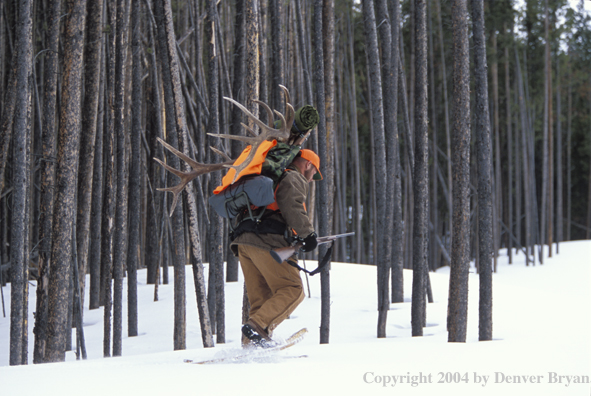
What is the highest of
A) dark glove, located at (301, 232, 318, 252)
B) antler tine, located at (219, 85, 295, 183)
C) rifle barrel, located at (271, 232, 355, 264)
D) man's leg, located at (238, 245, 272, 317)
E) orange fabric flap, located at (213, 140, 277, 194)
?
antler tine, located at (219, 85, 295, 183)

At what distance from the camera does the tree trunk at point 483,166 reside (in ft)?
13.4

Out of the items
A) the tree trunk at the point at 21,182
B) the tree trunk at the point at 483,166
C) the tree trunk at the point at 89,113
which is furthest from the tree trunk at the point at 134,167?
the tree trunk at the point at 483,166

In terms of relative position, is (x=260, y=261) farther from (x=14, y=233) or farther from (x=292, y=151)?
(x=14, y=233)

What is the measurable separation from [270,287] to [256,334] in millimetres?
262

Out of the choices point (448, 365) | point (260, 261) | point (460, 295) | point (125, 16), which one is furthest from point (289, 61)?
point (448, 365)

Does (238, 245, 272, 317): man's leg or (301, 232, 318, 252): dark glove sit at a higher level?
(301, 232, 318, 252): dark glove

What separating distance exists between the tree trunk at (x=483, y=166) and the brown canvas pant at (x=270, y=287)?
206 cm

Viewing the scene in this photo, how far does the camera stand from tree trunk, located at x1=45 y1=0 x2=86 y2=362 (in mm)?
3496

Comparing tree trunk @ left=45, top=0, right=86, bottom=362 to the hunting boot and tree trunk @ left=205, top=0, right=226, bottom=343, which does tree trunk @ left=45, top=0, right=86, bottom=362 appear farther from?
the hunting boot

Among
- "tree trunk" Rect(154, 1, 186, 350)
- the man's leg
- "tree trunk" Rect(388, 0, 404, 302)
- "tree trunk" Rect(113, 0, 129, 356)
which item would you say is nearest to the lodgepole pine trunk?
"tree trunk" Rect(154, 1, 186, 350)

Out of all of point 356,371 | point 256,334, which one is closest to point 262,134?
point 256,334

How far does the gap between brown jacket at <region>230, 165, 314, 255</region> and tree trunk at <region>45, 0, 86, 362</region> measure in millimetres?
1541

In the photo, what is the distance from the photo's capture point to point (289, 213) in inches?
100

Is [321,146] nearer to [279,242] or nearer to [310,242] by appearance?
[279,242]
